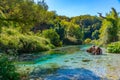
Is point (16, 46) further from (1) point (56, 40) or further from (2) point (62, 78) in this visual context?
(1) point (56, 40)

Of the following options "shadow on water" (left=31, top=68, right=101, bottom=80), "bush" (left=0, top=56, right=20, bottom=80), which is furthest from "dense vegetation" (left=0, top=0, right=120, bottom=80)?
"shadow on water" (left=31, top=68, right=101, bottom=80)

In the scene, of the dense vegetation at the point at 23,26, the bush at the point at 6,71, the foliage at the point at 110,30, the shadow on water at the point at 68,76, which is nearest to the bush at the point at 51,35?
the dense vegetation at the point at 23,26

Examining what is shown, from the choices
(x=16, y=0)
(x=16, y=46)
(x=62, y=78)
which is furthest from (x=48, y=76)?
(x=16, y=46)

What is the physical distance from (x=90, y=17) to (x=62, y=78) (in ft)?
318

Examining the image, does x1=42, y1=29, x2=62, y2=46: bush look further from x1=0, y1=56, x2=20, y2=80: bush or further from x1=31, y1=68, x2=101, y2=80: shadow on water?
x1=0, y1=56, x2=20, y2=80: bush

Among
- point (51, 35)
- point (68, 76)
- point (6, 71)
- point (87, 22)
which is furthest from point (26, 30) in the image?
point (87, 22)

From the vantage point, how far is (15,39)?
32000mm

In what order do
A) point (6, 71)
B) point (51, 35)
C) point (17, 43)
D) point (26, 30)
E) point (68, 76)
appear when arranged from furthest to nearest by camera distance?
point (51, 35) < point (17, 43) < point (26, 30) < point (68, 76) < point (6, 71)

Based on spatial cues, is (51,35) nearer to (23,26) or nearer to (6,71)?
(23,26)

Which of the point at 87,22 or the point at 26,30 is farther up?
the point at 87,22

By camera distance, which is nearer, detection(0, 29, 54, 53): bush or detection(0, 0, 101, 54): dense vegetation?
detection(0, 0, 101, 54): dense vegetation

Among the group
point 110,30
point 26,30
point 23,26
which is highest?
point 23,26

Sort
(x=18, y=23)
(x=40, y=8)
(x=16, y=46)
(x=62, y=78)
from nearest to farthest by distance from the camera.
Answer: (x=62, y=78), (x=18, y=23), (x=40, y=8), (x=16, y=46)

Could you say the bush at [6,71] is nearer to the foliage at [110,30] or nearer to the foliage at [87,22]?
the foliage at [110,30]
